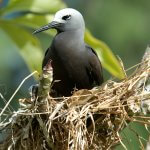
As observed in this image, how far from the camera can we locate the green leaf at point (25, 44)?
5453 millimetres

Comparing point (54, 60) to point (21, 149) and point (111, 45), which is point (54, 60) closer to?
point (21, 149)

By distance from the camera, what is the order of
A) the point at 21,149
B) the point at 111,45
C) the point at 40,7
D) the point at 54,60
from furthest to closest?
the point at 111,45 → the point at 54,60 → the point at 21,149 → the point at 40,7

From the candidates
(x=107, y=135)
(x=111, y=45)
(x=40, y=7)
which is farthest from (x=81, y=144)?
(x=111, y=45)

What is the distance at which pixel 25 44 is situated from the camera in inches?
218

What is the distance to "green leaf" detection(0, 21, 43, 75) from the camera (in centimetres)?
545

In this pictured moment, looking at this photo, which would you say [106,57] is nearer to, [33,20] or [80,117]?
[80,117]

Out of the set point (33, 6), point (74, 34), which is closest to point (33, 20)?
point (33, 6)

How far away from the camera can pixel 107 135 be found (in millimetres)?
5977

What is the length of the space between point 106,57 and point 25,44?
671mm

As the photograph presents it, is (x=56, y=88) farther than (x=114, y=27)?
No

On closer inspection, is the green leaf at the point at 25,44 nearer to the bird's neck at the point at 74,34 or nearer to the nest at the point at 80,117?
the nest at the point at 80,117

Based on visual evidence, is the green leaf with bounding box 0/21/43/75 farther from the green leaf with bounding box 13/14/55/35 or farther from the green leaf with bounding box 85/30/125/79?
the green leaf with bounding box 85/30/125/79

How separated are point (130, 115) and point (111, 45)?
369 inches

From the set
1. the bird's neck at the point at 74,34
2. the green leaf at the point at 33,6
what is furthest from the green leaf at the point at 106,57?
the bird's neck at the point at 74,34
